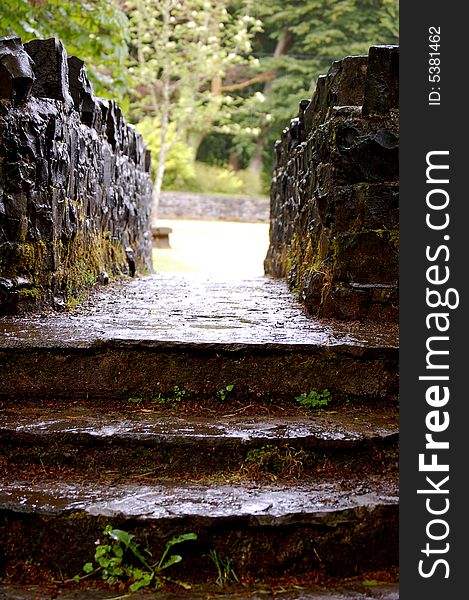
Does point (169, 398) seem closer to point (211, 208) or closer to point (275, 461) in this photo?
point (275, 461)

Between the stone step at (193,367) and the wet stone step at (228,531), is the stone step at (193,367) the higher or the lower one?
the higher one

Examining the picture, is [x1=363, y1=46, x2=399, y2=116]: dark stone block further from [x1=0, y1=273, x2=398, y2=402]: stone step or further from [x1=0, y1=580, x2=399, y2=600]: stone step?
[x1=0, y1=580, x2=399, y2=600]: stone step

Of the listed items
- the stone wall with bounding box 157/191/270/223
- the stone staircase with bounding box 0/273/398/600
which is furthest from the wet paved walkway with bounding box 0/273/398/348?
the stone wall with bounding box 157/191/270/223

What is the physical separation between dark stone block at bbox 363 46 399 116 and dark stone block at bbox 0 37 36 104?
4.53 feet

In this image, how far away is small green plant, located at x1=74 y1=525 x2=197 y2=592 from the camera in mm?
1771

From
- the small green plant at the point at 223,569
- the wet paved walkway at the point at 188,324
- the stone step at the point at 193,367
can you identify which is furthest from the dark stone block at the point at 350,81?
the small green plant at the point at 223,569

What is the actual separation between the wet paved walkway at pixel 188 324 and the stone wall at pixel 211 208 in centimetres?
1545

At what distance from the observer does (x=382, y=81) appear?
2.85 m

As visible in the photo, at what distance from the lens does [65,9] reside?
6.21 meters

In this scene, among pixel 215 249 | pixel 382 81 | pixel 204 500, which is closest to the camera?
pixel 204 500

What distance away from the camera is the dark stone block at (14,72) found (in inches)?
107

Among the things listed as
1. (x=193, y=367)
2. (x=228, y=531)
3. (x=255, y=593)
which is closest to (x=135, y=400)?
(x=193, y=367)

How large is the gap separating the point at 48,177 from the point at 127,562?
178cm

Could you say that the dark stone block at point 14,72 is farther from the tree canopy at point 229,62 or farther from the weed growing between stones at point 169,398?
the tree canopy at point 229,62
